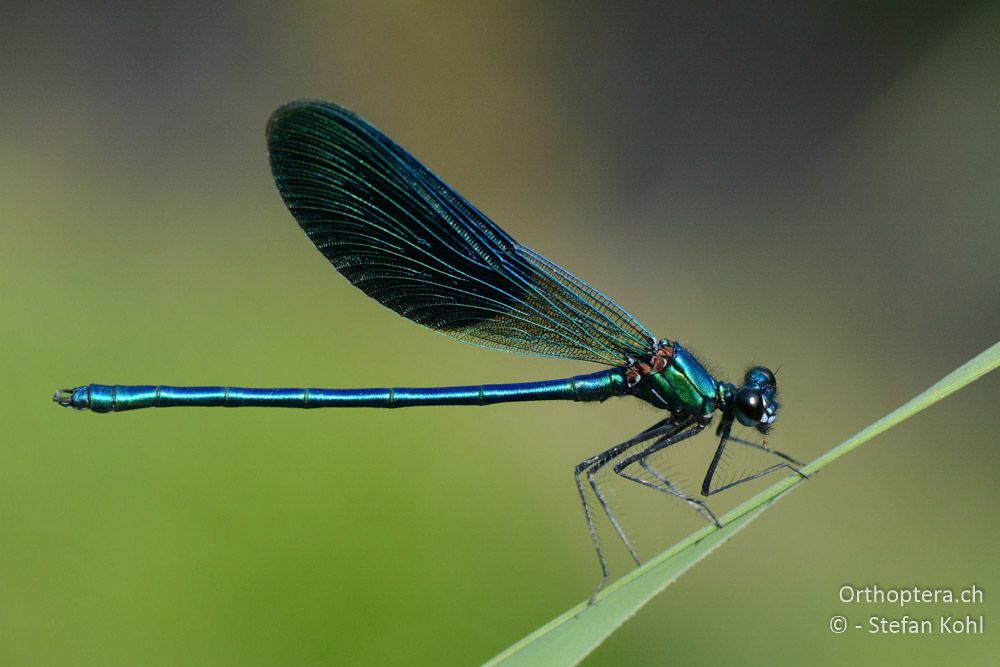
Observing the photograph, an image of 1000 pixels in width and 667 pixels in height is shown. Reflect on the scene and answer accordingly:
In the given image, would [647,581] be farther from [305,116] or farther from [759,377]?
[305,116]

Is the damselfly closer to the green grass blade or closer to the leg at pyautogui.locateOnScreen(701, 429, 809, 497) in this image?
the leg at pyautogui.locateOnScreen(701, 429, 809, 497)

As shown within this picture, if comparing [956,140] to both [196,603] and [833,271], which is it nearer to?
[833,271]

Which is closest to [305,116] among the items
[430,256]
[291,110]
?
[291,110]

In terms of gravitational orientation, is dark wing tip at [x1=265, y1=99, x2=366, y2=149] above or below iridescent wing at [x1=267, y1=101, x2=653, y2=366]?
above

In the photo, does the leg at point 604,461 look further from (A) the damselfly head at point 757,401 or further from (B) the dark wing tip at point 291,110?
(B) the dark wing tip at point 291,110

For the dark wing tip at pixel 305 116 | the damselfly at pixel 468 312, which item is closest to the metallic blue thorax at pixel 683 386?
the damselfly at pixel 468 312

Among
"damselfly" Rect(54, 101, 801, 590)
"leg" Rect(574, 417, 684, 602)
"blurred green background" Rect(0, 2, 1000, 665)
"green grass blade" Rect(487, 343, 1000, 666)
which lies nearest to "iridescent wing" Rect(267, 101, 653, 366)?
"damselfly" Rect(54, 101, 801, 590)
